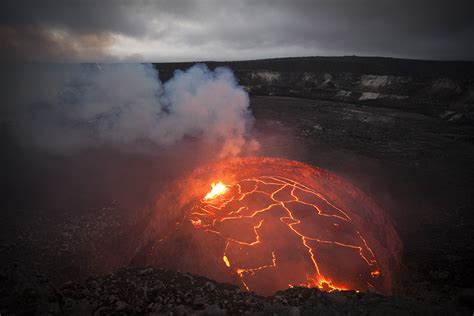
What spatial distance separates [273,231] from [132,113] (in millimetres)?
8443

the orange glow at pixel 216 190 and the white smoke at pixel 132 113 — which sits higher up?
the white smoke at pixel 132 113

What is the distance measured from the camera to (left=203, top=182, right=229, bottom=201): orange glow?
11309mm

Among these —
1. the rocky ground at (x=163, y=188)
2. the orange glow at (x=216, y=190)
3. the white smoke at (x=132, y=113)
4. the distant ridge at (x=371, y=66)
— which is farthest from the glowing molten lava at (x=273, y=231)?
the distant ridge at (x=371, y=66)

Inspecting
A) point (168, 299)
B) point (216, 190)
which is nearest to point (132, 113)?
point (216, 190)

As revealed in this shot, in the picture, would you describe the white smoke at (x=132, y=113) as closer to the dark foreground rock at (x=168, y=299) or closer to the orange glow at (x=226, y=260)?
the orange glow at (x=226, y=260)

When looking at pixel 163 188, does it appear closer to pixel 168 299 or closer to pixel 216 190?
pixel 216 190

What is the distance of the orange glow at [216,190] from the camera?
11309 millimetres

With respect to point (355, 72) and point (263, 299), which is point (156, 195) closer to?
point (263, 299)

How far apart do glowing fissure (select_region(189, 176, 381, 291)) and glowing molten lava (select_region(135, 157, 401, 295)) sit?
0.03m

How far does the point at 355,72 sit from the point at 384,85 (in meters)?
4.54

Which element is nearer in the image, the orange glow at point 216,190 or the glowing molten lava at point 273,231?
the glowing molten lava at point 273,231

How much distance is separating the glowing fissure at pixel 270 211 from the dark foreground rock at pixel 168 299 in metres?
2.18

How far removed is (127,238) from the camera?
7773mm

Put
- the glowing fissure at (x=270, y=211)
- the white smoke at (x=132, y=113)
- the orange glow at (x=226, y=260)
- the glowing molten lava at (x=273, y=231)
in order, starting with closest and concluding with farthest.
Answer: the glowing molten lava at (x=273, y=231), the glowing fissure at (x=270, y=211), the orange glow at (x=226, y=260), the white smoke at (x=132, y=113)
